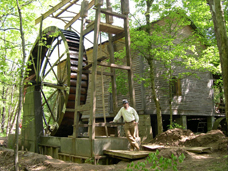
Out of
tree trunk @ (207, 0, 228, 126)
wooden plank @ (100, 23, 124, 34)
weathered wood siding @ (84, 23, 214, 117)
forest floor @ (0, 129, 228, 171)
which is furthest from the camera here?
weathered wood siding @ (84, 23, 214, 117)

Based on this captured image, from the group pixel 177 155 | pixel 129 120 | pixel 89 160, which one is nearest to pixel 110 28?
pixel 129 120

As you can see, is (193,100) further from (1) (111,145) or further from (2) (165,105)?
(1) (111,145)

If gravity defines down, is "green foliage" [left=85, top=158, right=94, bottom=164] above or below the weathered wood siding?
below

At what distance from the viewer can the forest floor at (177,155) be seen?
481cm

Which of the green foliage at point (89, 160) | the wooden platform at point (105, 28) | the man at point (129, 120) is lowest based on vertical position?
the green foliage at point (89, 160)

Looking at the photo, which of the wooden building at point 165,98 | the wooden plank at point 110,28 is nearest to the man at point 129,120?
the wooden plank at point 110,28

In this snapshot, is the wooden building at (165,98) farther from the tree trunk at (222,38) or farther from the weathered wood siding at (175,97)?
the tree trunk at (222,38)

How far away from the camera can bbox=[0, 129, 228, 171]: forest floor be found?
15.8 feet

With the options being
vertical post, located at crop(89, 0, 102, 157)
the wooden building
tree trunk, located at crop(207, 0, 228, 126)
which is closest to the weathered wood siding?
the wooden building

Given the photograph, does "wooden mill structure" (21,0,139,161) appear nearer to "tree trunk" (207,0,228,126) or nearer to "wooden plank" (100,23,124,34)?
"wooden plank" (100,23,124,34)

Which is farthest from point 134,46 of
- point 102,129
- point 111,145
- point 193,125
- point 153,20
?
point 193,125

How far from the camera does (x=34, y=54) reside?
1317 cm

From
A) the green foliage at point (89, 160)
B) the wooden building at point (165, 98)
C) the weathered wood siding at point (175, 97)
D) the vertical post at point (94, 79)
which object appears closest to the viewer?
the green foliage at point (89, 160)

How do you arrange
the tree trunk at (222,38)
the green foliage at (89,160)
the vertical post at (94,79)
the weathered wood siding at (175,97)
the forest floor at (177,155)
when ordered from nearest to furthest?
the forest floor at (177,155), the tree trunk at (222,38), the green foliage at (89,160), the vertical post at (94,79), the weathered wood siding at (175,97)
